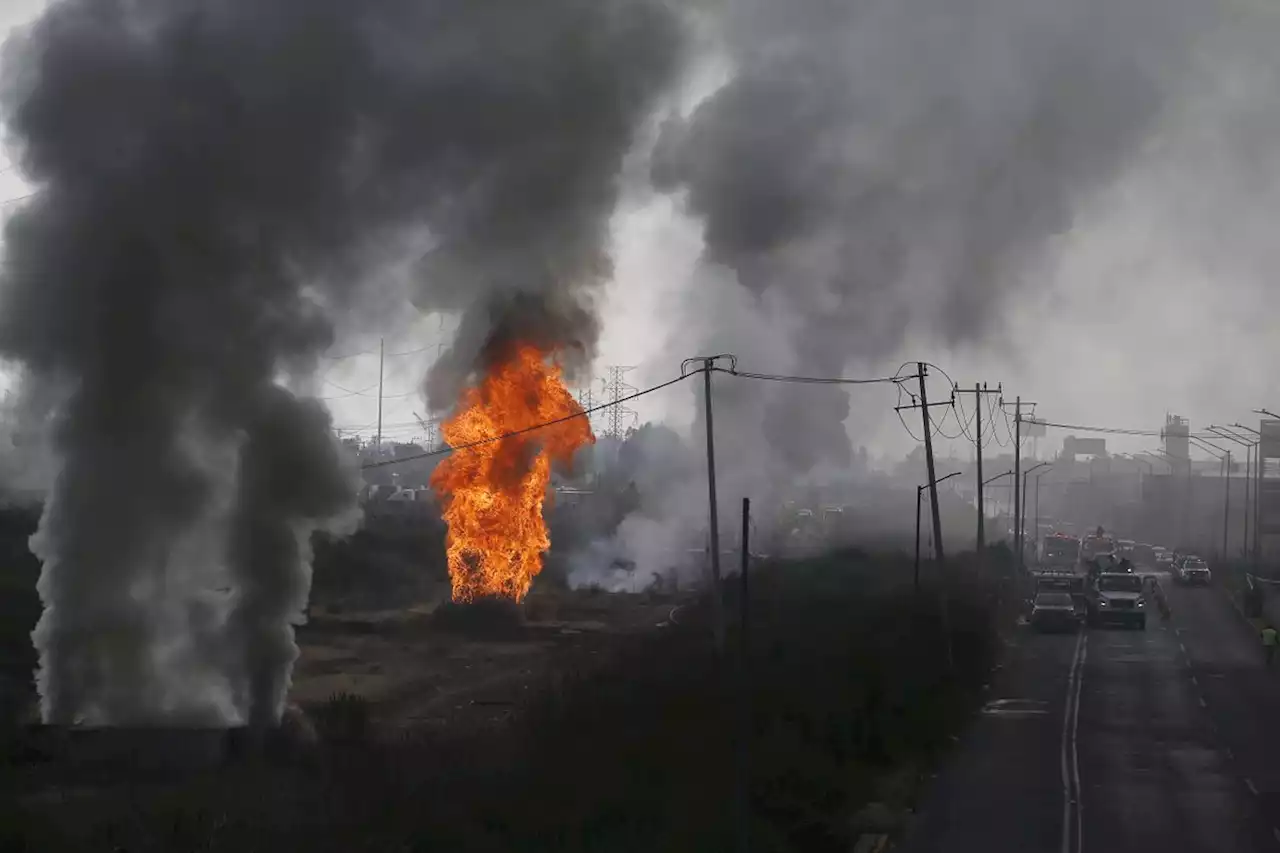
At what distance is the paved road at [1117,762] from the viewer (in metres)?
19.7

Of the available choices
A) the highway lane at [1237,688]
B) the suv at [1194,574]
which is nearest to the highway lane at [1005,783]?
the highway lane at [1237,688]

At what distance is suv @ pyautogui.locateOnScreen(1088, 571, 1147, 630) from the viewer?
181ft

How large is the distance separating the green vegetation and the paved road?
1122 mm

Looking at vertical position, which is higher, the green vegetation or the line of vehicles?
the green vegetation

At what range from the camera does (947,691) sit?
33531mm

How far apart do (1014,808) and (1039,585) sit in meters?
37.4

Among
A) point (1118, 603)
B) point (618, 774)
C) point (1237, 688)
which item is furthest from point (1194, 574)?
point (618, 774)

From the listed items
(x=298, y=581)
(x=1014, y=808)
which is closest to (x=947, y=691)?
(x=1014, y=808)

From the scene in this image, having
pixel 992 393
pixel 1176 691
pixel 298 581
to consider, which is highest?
pixel 992 393

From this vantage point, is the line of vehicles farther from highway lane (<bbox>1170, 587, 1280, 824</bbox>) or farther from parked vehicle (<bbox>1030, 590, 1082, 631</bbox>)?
highway lane (<bbox>1170, 587, 1280, 824</bbox>)

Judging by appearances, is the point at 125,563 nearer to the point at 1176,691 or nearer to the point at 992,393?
the point at 1176,691

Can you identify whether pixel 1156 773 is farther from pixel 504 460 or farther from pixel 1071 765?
pixel 504 460

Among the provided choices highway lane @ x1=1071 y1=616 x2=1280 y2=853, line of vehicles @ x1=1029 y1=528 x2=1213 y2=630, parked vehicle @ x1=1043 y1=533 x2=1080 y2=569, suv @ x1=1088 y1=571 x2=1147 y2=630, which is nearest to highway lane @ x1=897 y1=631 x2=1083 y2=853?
highway lane @ x1=1071 y1=616 x2=1280 y2=853

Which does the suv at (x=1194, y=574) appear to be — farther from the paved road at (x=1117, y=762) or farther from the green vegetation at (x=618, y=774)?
the green vegetation at (x=618, y=774)
